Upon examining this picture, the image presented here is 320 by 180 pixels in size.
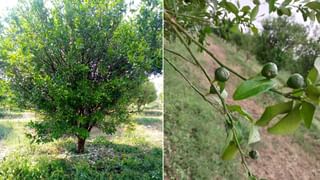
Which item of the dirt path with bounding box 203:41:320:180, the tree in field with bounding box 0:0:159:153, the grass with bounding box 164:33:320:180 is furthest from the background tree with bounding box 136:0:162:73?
the dirt path with bounding box 203:41:320:180

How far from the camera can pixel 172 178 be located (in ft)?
6.97

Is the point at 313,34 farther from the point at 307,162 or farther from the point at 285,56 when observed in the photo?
the point at 307,162

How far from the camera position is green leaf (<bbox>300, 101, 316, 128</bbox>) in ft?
1.08

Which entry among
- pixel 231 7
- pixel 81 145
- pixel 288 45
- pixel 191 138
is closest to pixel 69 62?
pixel 81 145

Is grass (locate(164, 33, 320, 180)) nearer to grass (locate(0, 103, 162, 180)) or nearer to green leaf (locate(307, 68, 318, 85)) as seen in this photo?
grass (locate(0, 103, 162, 180))

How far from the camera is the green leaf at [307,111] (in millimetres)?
328

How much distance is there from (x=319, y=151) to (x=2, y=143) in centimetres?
253

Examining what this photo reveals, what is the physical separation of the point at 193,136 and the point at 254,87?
7.22 feet

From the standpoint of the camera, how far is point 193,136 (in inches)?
98.8

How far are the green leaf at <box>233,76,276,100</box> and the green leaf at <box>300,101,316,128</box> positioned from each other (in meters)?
0.03

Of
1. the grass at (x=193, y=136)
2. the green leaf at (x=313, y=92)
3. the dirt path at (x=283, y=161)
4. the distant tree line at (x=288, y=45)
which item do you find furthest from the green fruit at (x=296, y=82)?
the distant tree line at (x=288, y=45)

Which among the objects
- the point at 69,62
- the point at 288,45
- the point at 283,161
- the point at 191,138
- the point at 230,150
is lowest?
the point at 283,161

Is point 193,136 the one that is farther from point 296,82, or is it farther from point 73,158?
point 296,82

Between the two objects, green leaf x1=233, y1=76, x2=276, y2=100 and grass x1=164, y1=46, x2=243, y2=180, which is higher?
green leaf x1=233, y1=76, x2=276, y2=100
